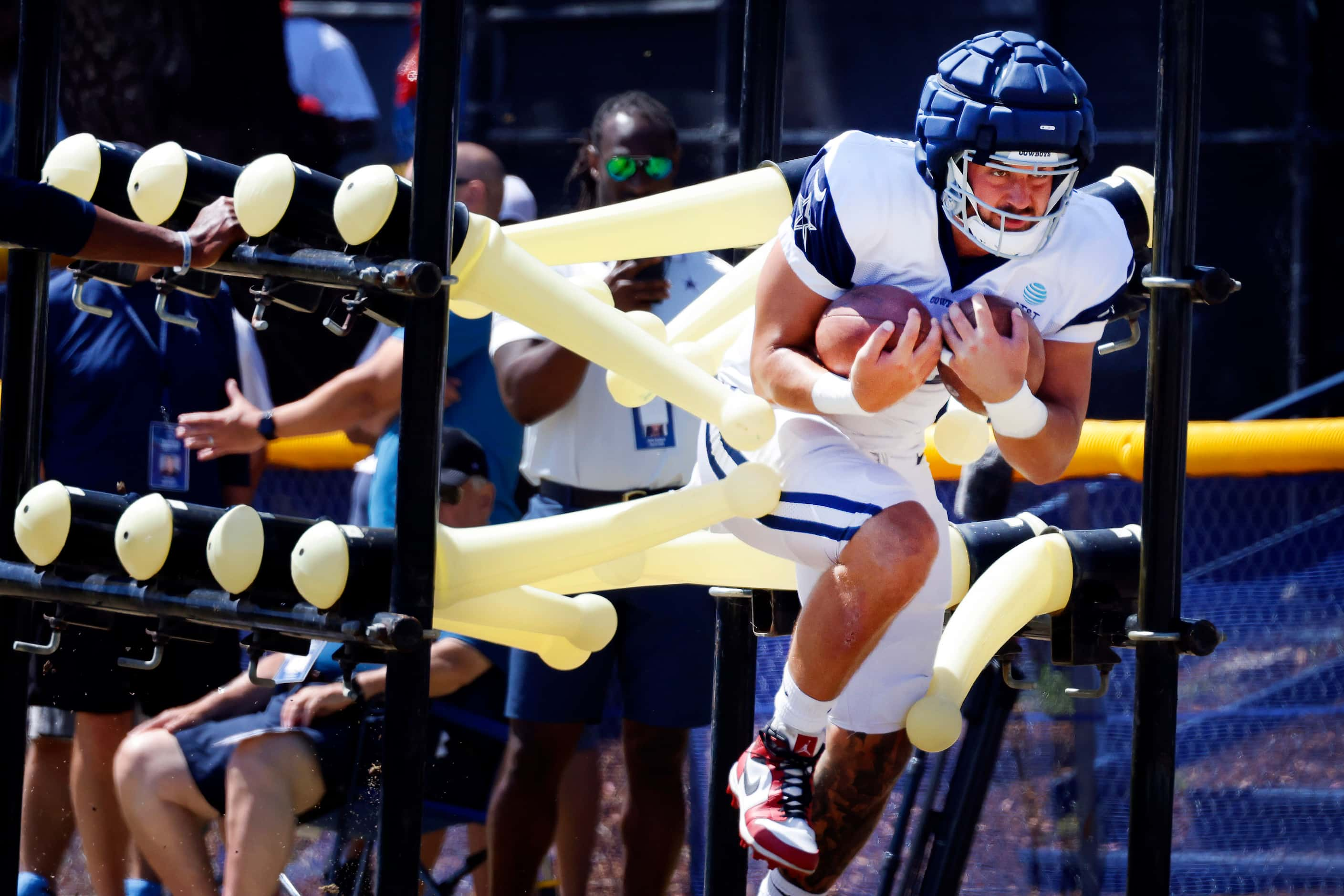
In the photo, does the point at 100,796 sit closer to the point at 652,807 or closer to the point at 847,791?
the point at 652,807

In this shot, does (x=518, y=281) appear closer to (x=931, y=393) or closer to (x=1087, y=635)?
(x=931, y=393)

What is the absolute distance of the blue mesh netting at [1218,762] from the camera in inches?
146

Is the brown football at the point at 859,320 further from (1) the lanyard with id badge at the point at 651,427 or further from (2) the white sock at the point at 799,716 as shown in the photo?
(1) the lanyard with id badge at the point at 651,427

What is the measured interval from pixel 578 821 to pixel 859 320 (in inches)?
69.5

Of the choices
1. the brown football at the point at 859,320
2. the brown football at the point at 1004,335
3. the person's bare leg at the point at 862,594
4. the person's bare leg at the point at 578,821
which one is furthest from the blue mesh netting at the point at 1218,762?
the brown football at the point at 859,320

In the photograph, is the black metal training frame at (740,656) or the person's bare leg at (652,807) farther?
the person's bare leg at (652,807)

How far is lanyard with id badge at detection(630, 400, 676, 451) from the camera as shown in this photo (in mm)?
3602

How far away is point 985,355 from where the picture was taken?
238cm

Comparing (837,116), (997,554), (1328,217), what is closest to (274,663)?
(997,554)

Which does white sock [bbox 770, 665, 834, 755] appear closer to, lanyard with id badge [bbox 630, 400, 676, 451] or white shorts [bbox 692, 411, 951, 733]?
white shorts [bbox 692, 411, 951, 733]

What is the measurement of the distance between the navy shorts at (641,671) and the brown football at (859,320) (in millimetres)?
1147

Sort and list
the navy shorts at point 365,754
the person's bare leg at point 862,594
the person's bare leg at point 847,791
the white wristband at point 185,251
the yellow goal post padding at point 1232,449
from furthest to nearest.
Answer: the yellow goal post padding at point 1232,449 → the navy shorts at point 365,754 → the person's bare leg at point 847,791 → the person's bare leg at point 862,594 → the white wristband at point 185,251

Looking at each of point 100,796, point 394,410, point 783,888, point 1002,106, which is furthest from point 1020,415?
point 100,796

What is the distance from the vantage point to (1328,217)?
5836mm
